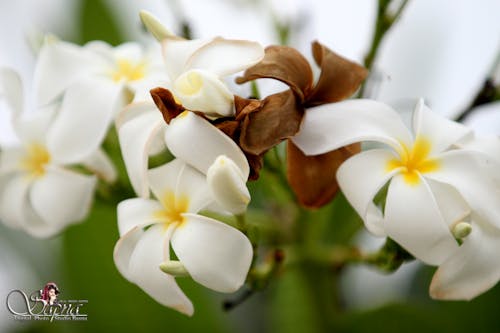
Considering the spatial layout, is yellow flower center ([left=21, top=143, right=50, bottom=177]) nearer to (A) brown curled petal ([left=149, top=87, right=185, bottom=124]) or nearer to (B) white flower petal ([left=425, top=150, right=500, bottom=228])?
(A) brown curled petal ([left=149, top=87, right=185, bottom=124])

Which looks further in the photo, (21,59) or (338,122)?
(21,59)

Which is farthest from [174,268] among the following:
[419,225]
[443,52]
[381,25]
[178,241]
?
[443,52]

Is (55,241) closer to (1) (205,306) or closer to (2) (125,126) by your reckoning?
(1) (205,306)

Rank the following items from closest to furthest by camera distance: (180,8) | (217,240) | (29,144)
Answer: (217,240) < (29,144) < (180,8)

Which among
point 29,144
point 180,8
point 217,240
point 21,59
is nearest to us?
point 217,240

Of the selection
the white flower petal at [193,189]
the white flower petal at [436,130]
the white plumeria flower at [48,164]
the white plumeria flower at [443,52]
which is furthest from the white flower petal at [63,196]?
the white plumeria flower at [443,52]

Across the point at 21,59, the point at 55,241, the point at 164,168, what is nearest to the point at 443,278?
the point at 164,168

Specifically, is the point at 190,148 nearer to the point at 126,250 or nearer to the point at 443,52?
the point at 126,250

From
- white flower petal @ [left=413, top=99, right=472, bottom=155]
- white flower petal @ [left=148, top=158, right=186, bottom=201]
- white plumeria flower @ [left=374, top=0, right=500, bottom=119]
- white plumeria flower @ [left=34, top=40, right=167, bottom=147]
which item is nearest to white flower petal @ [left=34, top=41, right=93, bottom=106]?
white plumeria flower @ [left=34, top=40, right=167, bottom=147]
